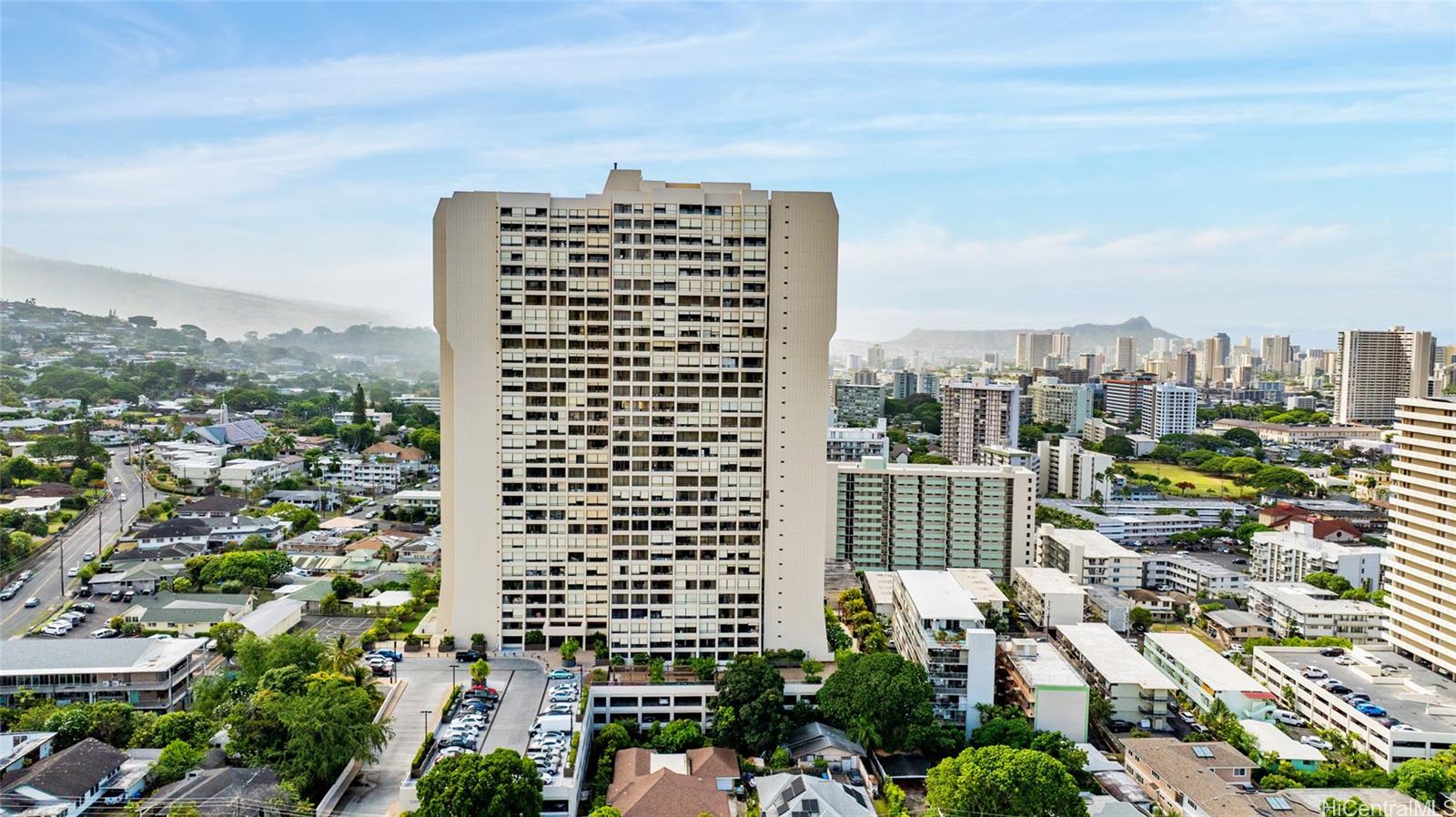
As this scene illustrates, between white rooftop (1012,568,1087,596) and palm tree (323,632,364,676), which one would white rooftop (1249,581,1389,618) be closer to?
white rooftop (1012,568,1087,596)

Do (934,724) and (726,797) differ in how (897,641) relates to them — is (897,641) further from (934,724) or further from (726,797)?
(726,797)

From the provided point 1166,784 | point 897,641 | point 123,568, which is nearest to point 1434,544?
point 1166,784

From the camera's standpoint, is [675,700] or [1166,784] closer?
[1166,784]

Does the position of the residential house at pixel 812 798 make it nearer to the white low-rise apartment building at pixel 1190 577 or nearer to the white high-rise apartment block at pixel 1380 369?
the white low-rise apartment building at pixel 1190 577

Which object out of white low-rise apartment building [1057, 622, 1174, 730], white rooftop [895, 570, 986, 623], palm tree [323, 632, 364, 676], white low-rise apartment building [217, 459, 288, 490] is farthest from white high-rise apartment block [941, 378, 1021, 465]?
palm tree [323, 632, 364, 676]

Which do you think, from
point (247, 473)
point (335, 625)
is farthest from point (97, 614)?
point (247, 473)

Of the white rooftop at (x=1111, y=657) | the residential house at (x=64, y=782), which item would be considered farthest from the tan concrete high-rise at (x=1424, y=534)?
the residential house at (x=64, y=782)

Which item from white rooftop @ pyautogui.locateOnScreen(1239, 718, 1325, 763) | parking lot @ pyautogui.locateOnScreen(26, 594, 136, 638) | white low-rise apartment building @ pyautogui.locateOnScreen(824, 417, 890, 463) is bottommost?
white rooftop @ pyautogui.locateOnScreen(1239, 718, 1325, 763)
